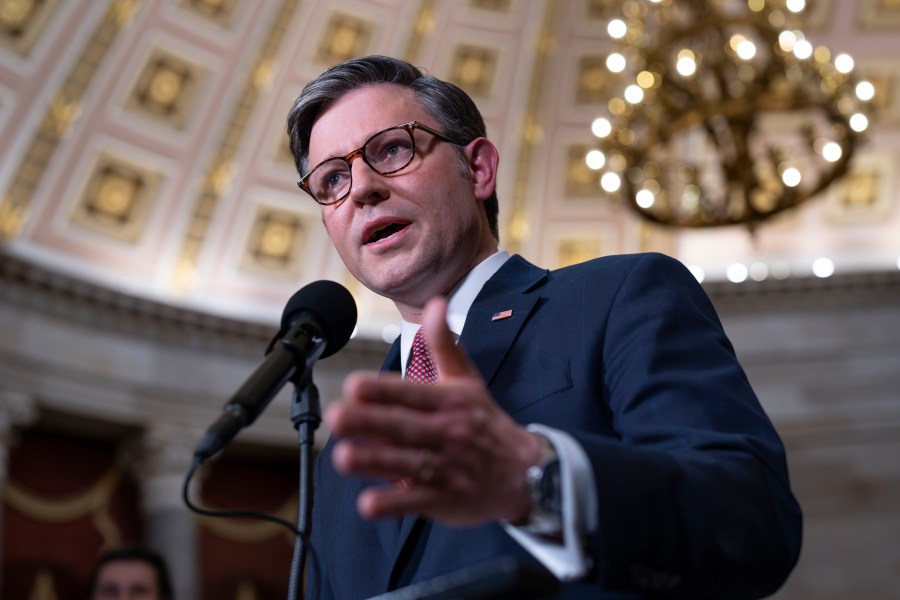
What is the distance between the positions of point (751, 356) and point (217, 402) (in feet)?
20.0

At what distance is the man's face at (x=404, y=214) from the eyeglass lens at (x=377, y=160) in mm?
19

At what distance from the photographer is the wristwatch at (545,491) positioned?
1.42 meters

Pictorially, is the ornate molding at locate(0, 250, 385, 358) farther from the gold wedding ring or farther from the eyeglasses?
the gold wedding ring

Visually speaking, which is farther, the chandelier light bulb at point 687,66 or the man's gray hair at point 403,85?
the chandelier light bulb at point 687,66

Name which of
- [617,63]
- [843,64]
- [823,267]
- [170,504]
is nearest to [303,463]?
[617,63]

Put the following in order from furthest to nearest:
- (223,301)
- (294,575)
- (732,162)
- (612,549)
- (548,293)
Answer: (223,301) < (732,162) < (548,293) < (294,575) < (612,549)

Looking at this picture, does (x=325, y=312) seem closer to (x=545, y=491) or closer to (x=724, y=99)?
(x=545, y=491)

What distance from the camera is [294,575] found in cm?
190

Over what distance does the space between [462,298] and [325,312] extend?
0.93ft

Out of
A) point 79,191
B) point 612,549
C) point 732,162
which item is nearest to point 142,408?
point 79,191

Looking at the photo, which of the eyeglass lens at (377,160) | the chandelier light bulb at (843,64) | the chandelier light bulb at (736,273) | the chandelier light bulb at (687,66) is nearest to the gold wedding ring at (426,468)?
the eyeglass lens at (377,160)

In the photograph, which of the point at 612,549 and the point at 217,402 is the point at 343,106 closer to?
the point at 612,549

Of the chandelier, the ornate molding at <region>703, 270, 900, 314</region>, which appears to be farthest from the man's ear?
the ornate molding at <region>703, 270, 900, 314</region>

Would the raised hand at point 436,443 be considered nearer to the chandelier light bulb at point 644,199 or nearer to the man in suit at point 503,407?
the man in suit at point 503,407
